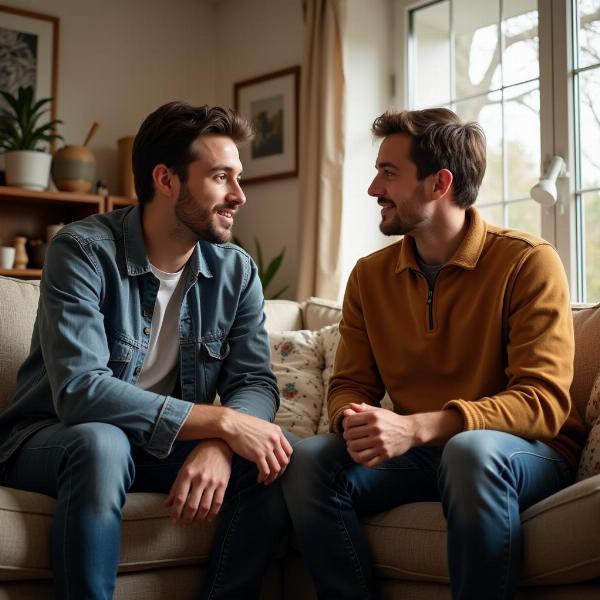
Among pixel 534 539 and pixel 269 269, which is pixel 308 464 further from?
pixel 269 269

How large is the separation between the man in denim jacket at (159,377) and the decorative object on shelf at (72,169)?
2.04 metres

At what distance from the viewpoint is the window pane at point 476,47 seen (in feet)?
11.7

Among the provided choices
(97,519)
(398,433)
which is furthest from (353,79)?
(97,519)

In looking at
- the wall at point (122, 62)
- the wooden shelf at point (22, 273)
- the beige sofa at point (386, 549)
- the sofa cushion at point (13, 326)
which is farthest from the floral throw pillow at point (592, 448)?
the wall at point (122, 62)

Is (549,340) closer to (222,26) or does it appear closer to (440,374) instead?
(440,374)

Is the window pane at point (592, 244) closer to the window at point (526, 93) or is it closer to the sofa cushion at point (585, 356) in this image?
the window at point (526, 93)

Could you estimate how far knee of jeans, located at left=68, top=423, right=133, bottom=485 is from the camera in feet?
5.43

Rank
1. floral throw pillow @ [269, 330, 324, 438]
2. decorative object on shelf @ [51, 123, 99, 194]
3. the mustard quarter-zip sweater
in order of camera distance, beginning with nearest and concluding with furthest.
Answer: the mustard quarter-zip sweater → floral throw pillow @ [269, 330, 324, 438] → decorative object on shelf @ [51, 123, 99, 194]

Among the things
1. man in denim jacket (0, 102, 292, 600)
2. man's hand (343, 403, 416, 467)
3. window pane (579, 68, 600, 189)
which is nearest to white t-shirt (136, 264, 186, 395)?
man in denim jacket (0, 102, 292, 600)

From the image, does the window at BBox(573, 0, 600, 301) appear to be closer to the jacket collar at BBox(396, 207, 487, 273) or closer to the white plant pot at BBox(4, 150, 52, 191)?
the jacket collar at BBox(396, 207, 487, 273)

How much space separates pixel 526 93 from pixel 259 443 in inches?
86.6

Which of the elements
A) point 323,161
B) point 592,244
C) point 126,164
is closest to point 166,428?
point 592,244

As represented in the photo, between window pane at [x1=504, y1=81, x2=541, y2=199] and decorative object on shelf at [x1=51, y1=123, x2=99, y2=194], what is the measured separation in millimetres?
1905

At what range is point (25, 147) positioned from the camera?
155 inches
